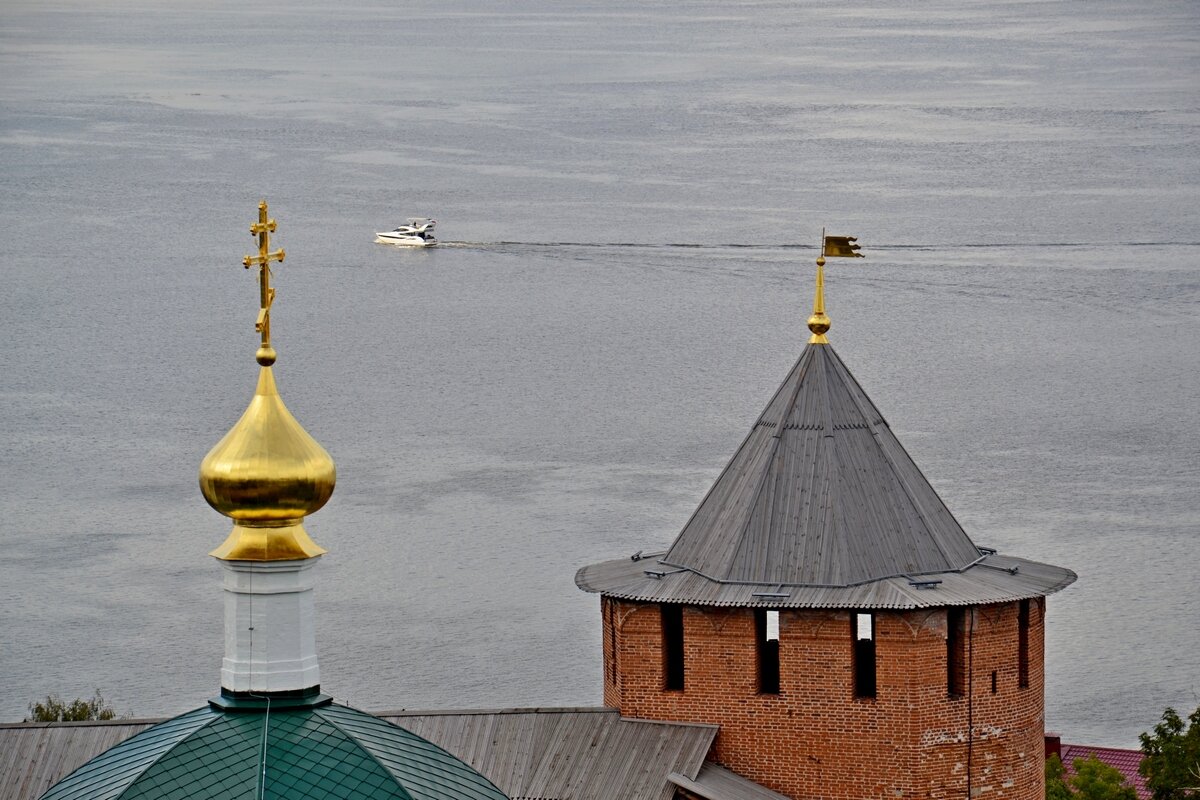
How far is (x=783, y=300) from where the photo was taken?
43.6 m

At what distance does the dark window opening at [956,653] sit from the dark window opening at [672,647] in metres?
1.31

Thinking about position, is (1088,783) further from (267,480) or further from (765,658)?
(267,480)

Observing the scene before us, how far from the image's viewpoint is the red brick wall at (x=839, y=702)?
1375 cm

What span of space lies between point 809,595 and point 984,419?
74.4 feet

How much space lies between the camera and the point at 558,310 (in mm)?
43469

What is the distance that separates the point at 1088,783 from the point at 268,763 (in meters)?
14.7

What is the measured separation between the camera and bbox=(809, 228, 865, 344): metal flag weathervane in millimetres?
14672

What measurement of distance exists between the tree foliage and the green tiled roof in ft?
44.2

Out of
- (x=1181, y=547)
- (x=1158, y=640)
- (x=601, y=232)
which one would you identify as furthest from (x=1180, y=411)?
(x=601, y=232)

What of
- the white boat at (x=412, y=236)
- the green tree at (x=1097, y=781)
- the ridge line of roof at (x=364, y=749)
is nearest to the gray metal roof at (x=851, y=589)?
the ridge line of roof at (x=364, y=749)

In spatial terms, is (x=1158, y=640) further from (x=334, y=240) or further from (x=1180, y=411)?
(x=334, y=240)

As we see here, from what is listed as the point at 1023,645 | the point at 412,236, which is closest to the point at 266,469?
the point at 1023,645

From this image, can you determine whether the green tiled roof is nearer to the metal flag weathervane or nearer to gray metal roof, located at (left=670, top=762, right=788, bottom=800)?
gray metal roof, located at (left=670, top=762, right=788, bottom=800)

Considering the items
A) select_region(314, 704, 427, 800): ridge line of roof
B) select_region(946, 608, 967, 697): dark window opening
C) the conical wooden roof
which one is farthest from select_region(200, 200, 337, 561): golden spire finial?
select_region(946, 608, 967, 697): dark window opening
